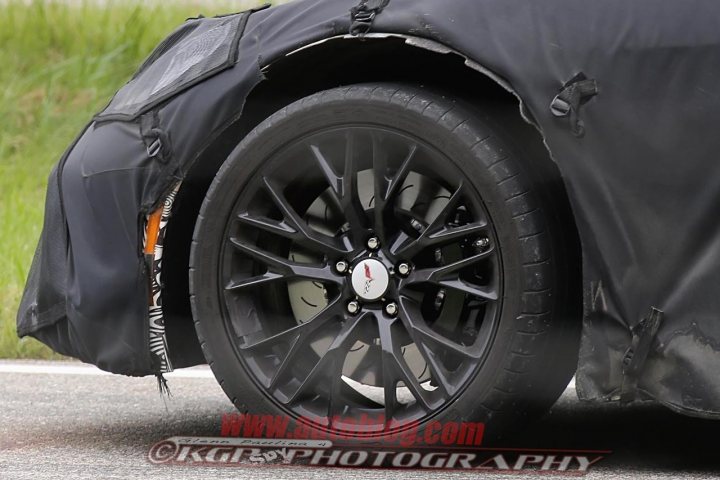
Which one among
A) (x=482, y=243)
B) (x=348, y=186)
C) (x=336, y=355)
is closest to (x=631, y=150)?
(x=482, y=243)

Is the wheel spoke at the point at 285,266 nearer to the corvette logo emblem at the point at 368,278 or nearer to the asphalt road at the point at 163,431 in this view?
the corvette logo emblem at the point at 368,278

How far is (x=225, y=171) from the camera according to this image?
138 inches

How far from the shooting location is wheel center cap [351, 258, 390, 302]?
11.0 ft

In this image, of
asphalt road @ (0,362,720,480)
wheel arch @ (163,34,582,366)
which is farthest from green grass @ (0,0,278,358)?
wheel arch @ (163,34,582,366)

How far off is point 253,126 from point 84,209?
0.54 m

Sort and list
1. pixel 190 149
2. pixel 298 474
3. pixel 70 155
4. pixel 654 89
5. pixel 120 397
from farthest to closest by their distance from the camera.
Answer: pixel 120 397, pixel 70 155, pixel 190 149, pixel 298 474, pixel 654 89

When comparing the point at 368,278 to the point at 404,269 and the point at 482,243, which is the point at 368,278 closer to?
the point at 404,269

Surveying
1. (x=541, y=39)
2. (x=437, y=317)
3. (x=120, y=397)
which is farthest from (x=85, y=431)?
(x=541, y=39)

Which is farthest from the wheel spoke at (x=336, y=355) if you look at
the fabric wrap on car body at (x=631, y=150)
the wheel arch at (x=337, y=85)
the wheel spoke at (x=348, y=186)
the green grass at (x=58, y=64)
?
the green grass at (x=58, y=64)

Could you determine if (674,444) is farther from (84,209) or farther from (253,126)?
(84,209)

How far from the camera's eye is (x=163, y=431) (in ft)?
13.5

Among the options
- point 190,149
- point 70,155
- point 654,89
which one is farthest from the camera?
point 70,155

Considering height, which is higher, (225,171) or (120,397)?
(225,171)

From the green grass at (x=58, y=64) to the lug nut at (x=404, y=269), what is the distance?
18.9ft
